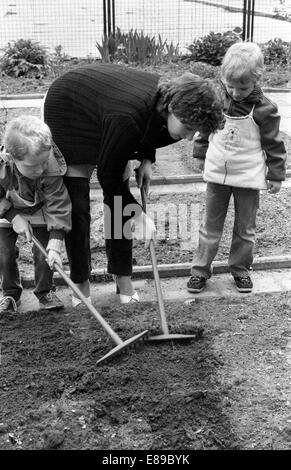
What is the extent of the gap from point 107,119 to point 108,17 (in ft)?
26.0

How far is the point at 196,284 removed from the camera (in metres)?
4.88

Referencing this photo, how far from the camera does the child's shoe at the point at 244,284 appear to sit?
192 inches

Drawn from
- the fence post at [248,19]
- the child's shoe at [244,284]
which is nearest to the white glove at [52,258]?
the child's shoe at [244,284]

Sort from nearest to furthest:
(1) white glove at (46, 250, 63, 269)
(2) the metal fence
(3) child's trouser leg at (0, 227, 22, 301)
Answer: (1) white glove at (46, 250, 63, 269) → (3) child's trouser leg at (0, 227, 22, 301) → (2) the metal fence

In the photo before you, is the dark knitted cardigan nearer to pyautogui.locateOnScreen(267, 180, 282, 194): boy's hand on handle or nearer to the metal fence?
pyautogui.locateOnScreen(267, 180, 282, 194): boy's hand on handle

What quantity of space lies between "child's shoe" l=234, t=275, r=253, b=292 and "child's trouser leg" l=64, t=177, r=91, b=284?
1067 millimetres

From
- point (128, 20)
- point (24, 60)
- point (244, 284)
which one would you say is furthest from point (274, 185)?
point (128, 20)

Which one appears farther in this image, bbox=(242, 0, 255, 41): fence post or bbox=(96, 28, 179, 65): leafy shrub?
bbox=(242, 0, 255, 41): fence post

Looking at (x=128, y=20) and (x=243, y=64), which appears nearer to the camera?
(x=243, y=64)

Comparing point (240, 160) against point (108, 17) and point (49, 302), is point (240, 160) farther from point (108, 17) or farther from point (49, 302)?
point (108, 17)

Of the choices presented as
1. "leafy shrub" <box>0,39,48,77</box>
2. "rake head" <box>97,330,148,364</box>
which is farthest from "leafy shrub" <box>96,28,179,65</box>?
"rake head" <box>97,330,148,364</box>

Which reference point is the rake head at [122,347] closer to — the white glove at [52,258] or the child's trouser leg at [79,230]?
the white glove at [52,258]

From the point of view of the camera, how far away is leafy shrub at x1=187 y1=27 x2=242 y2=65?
1069 centimetres

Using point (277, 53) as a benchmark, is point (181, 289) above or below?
below
